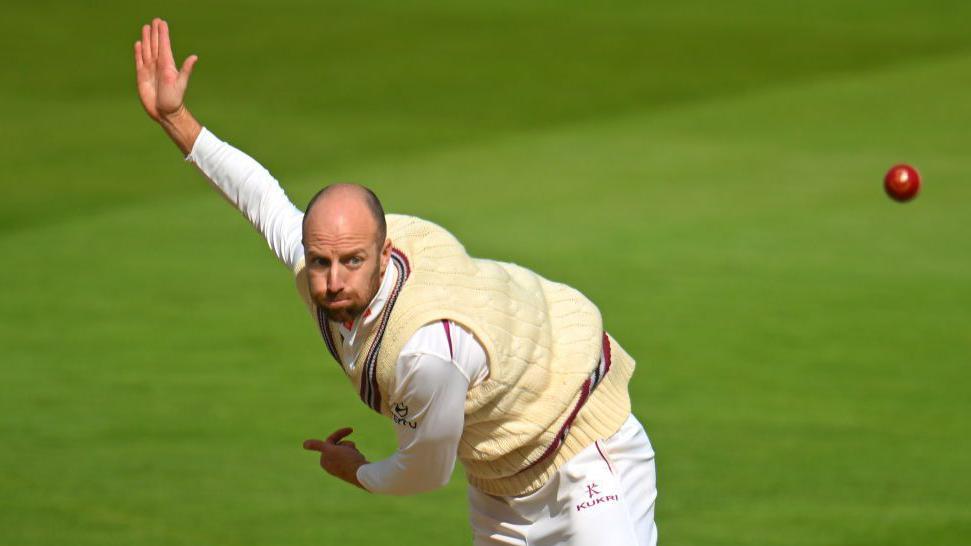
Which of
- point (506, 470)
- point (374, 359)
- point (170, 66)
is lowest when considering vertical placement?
point (506, 470)

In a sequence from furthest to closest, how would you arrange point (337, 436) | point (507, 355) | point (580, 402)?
point (337, 436)
point (580, 402)
point (507, 355)

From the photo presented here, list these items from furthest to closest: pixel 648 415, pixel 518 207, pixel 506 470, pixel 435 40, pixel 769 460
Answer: pixel 435 40 → pixel 518 207 → pixel 648 415 → pixel 769 460 → pixel 506 470

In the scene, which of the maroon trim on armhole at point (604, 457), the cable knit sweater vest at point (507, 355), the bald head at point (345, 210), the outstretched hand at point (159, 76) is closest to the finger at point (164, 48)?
the outstretched hand at point (159, 76)

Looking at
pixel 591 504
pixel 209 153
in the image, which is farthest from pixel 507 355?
pixel 209 153

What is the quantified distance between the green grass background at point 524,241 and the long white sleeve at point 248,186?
6.91ft

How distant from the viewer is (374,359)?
454 centimetres

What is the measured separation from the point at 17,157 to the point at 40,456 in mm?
7294

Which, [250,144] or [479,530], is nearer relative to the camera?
[479,530]

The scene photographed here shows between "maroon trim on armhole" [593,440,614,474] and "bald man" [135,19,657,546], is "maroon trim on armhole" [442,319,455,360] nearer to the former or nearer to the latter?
"bald man" [135,19,657,546]

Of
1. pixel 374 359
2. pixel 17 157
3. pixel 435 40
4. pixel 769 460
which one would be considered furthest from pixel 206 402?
pixel 435 40

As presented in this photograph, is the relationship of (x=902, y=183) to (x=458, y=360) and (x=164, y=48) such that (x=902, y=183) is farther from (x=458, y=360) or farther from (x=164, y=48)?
(x=458, y=360)

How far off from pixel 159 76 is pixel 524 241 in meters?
6.59

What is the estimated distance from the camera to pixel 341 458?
4.99 meters

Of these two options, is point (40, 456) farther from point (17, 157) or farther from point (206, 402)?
point (17, 157)
